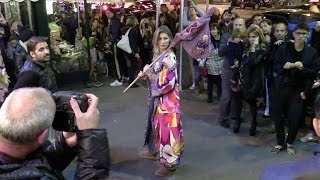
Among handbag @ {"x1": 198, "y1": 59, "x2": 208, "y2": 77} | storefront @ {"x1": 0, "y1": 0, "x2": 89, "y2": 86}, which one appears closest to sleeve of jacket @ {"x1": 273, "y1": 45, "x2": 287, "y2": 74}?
handbag @ {"x1": 198, "y1": 59, "x2": 208, "y2": 77}

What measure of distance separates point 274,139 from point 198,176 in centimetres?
170

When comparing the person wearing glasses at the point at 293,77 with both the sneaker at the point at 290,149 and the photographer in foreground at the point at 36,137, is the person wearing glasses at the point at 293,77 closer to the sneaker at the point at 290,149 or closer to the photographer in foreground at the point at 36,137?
the sneaker at the point at 290,149

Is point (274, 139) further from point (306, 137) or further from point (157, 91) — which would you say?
point (157, 91)

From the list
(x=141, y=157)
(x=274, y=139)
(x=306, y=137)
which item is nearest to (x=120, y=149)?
(x=141, y=157)

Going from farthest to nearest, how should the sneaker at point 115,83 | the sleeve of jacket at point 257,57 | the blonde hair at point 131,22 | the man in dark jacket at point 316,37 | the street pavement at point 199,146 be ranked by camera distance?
the blonde hair at point 131,22 → the sneaker at point 115,83 → the man in dark jacket at point 316,37 → the sleeve of jacket at point 257,57 → the street pavement at point 199,146

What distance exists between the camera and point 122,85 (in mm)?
9422

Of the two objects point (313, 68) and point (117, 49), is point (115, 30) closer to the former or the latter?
point (117, 49)

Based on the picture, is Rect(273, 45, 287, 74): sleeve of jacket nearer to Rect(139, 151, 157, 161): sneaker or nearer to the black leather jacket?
Rect(139, 151, 157, 161): sneaker

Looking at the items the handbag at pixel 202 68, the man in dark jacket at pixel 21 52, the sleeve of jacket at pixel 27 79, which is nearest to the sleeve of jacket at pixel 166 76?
the sleeve of jacket at pixel 27 79

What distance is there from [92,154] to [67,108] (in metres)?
0.23

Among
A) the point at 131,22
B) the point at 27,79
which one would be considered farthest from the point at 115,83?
the point at 27,79

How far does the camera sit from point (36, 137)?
1.65m

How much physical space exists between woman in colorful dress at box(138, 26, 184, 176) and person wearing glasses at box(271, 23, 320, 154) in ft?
4.97

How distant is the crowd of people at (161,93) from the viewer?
1.64 meters
